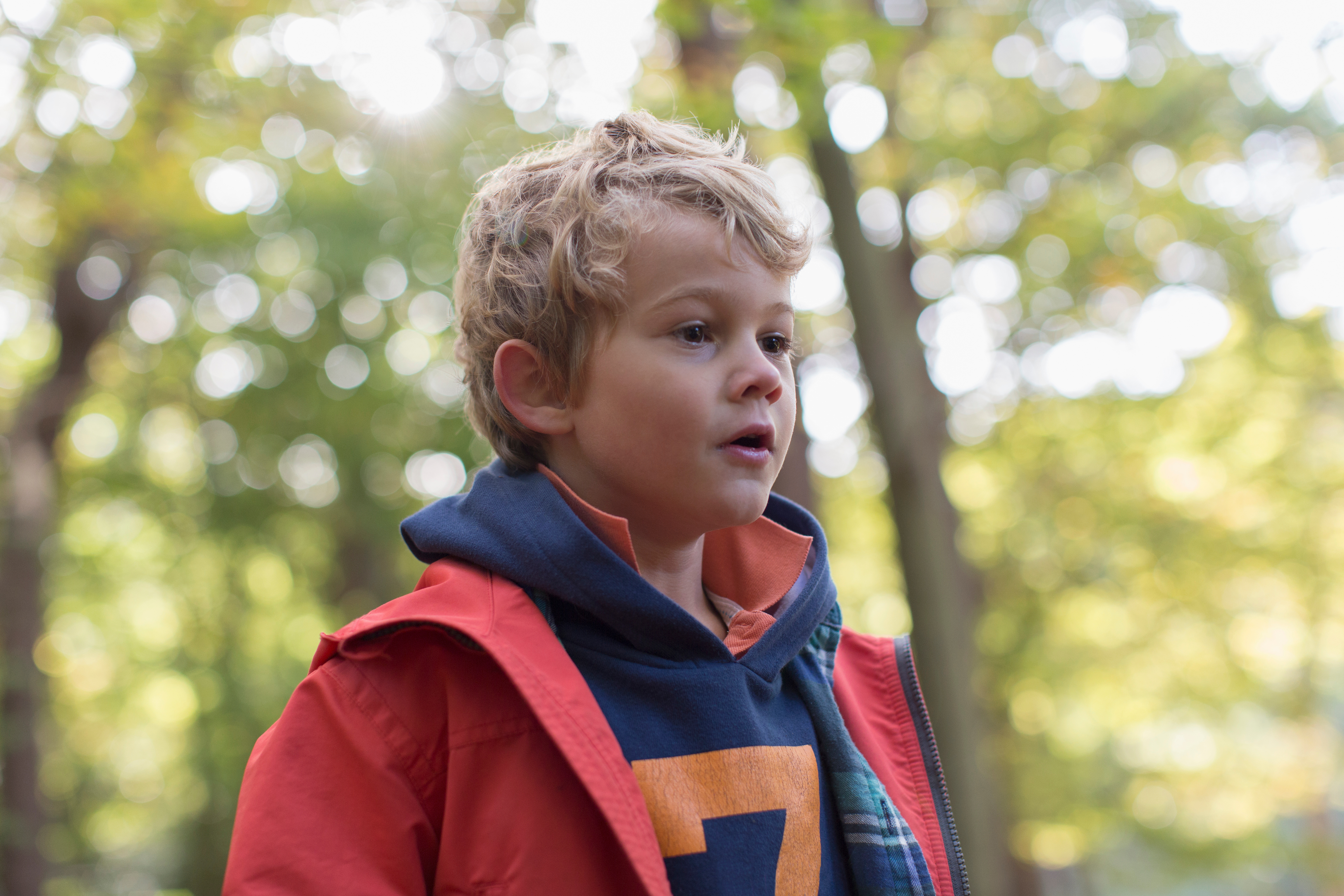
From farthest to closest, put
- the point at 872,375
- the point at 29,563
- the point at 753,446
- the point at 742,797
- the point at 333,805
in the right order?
the point at 29,563 < the point at 872,375 < the point at 753,446 < the point at 742,797 < the point at 333,805

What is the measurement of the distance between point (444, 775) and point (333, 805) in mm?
150

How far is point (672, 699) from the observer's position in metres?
1.51

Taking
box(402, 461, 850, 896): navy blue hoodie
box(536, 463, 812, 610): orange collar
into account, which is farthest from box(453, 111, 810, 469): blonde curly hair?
box(536, 463, 812, 610): orange collar

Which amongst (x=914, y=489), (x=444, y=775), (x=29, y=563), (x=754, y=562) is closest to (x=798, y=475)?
(x=914, y=489)

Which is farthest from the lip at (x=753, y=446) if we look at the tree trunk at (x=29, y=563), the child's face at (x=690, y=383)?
the tree trunk at (x=29, y=563)

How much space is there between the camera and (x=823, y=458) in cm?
1513

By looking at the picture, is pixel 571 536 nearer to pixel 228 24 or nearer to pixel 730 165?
pixel 730 165

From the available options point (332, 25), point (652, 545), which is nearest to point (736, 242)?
point (652, 545)

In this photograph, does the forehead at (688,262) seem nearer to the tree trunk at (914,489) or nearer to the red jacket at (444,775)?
the red jacket at (444,775)

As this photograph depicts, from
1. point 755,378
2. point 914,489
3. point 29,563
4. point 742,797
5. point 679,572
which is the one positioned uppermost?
point 755,378

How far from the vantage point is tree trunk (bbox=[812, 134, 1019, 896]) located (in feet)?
16.0

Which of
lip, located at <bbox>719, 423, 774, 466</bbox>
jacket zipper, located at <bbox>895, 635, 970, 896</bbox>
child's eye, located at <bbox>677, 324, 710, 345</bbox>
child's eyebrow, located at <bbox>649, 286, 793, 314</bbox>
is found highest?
child's eyebrow, located at <bbox>649, 286, 793, 314</bbox>

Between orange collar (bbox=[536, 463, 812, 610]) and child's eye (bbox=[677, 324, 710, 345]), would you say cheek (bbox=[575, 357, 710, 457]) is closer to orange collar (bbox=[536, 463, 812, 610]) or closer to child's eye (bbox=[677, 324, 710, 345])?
child's eye (bbox=[677, 324, 710, 345])

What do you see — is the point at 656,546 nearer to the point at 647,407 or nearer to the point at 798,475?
the point at 647,407
